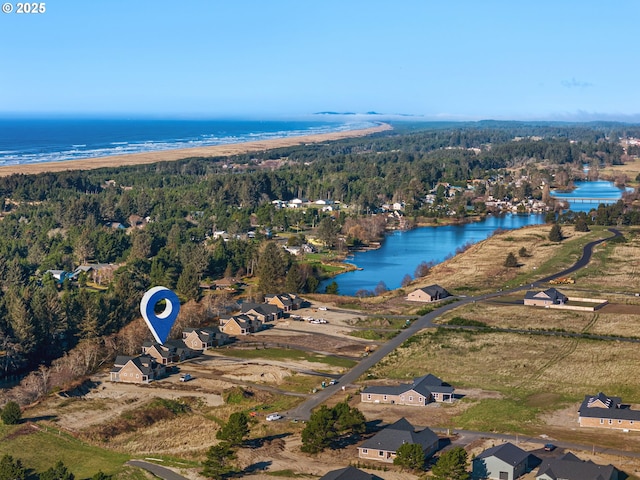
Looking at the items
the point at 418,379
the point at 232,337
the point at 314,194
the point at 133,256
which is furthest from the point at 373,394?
the point at 314,194

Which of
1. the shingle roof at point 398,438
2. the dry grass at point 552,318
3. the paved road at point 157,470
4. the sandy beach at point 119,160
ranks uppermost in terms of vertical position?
the sandy beach at point 119,160

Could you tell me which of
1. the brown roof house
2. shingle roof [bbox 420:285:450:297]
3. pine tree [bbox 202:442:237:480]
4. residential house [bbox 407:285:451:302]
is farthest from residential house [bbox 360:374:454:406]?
shingle roof [bbox 420:285:450:297]

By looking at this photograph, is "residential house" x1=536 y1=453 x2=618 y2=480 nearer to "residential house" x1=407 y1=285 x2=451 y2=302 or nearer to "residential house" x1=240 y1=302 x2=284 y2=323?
"residential house" x1=240 y1=302 x2=284 y2=323

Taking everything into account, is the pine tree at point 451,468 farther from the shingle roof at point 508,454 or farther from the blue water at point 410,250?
the blue water at point 410,250

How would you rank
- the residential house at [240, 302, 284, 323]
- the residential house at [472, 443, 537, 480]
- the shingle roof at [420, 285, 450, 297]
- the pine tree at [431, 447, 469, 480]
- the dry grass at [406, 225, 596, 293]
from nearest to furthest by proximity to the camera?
the pine tree at [431, 447, 469, 480] < the residential house at [472, 443, 537, 480] < the residential house at [240, 302, 284, 323] < the shingle roof at [420, 285, 450, 297] < the dry grass at [406, 225, 596, 293]

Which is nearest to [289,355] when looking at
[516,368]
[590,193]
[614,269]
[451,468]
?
[516,368]

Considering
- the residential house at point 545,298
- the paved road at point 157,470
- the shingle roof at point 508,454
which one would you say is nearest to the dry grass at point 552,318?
the residential house at point 545,298

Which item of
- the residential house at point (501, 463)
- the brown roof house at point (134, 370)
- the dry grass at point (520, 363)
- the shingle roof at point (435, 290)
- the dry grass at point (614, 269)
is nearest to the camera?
the residential house at point (501, 463)
